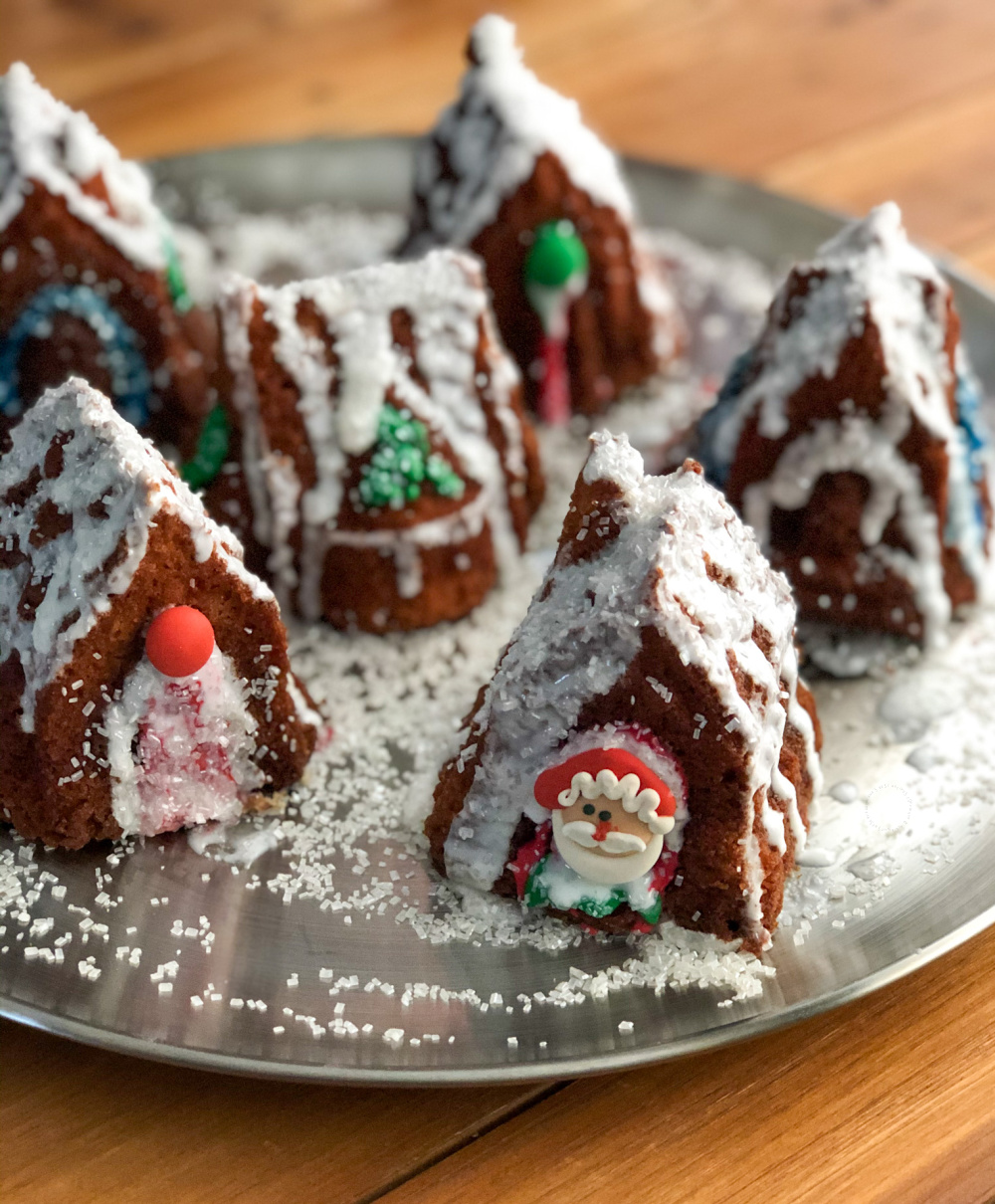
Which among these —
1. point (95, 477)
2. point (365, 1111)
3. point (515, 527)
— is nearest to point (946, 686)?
point (515, 527)

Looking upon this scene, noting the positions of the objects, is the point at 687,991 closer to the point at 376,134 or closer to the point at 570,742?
the point at 570,742

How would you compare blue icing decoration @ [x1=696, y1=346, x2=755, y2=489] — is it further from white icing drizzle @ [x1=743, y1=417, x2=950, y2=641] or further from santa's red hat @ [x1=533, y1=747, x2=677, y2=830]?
santa's red hat @ [x1=533, y1=747, x2=677, y2=830]

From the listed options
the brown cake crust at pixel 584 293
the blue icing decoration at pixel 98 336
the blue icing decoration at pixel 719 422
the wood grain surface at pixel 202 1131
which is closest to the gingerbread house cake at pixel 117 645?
the wood grain surface at pixel 202 1131

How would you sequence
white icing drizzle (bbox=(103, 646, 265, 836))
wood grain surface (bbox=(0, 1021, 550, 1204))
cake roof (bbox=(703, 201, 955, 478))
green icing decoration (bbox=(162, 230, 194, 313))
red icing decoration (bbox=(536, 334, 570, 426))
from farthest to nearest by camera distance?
red icing decoration (bbox=(536, 334, 570, 426)) → green icing decoration (bbox=(162, 230, 194, 313)) → cake roof (bbox=(703, 201, 955, 478)) → white icing drizzle (bbox=(103, 646, 265, 836)) → wood grain surface (bbox=(0, 1021, 550, 1204))

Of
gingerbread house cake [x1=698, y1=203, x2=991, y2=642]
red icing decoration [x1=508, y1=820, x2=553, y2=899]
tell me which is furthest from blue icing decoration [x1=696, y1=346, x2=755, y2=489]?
red icing decoration [x1=508, y1=820, x2=553, y2=899]

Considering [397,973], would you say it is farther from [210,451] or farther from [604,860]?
[210,451]
